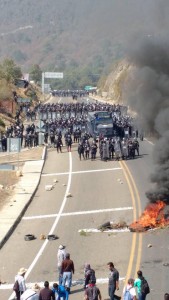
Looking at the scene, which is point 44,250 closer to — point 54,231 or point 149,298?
point 54,231

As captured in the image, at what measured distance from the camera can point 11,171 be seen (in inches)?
1399

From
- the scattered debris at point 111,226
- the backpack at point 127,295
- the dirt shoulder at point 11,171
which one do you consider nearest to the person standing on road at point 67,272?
the backpack at point 127,295

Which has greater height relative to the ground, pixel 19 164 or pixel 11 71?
pixel 11 71

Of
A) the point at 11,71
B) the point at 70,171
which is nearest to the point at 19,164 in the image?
the point at 70,171

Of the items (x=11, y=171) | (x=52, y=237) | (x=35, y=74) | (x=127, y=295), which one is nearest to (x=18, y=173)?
(x=11, y=171)

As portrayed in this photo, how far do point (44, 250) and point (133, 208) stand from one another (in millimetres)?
5736

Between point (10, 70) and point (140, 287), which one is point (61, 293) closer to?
point (140, 287)

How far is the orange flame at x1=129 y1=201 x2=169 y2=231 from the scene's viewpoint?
21906 mm

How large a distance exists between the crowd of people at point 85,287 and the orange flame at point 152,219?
5.22m

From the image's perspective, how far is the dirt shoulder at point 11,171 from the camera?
99.7 ft

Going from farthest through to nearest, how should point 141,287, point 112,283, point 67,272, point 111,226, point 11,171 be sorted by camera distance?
point 11,171 → point 111,226 → point 67,272 → point 112,283 → point 141,287

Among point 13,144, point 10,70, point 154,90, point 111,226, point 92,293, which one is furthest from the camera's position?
point 10,70

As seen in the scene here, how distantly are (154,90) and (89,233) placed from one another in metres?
6.13

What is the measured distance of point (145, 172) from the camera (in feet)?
110
